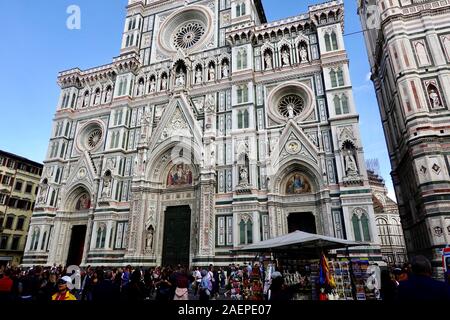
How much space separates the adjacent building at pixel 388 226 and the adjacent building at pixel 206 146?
2789 cm

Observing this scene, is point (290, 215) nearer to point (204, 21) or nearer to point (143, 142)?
point (143, 142)

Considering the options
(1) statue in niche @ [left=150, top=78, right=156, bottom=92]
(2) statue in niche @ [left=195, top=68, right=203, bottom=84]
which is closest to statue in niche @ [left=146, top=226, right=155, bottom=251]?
(1) statue in niche @ [left=150, top=78, right=156, bottom=92]

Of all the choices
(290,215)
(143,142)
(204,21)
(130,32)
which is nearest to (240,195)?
(290,215)

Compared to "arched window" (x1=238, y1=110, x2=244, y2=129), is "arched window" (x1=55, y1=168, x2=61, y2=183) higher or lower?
lower

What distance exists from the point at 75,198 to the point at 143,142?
7.92m

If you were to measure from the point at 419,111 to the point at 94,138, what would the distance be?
82.9 feet

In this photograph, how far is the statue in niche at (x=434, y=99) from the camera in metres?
16.5

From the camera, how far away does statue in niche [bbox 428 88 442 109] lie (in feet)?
54.1

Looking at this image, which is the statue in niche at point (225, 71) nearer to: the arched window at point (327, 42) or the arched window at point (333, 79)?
the arched window at point (327, 42)

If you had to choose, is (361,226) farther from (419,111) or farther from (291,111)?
(291,111)

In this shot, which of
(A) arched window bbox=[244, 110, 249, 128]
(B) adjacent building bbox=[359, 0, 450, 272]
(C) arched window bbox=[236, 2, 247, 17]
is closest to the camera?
(B) adjacent building bbox=[359, 0, 450, 272]

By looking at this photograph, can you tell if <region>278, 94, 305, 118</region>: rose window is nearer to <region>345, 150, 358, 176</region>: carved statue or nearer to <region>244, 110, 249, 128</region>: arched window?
<region>244, 110, 249, 128</region>: arched window

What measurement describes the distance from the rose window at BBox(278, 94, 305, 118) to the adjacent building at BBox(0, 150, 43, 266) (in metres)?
33.2
